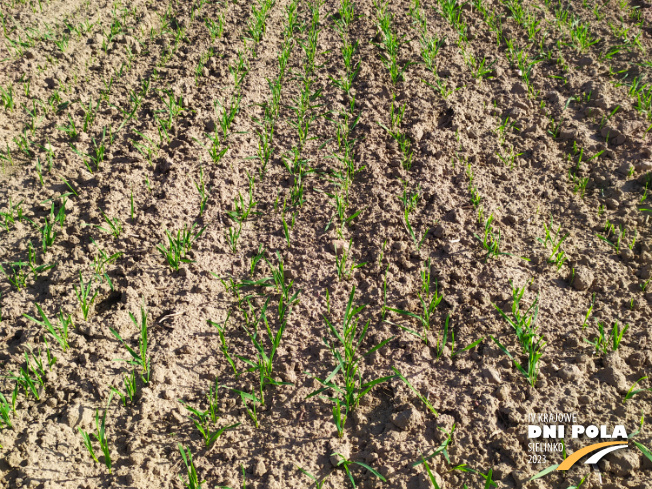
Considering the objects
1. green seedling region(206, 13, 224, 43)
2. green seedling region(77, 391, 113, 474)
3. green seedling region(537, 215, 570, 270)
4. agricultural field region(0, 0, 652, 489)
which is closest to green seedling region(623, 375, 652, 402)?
agricultural field region(0, 0, 652, 489)

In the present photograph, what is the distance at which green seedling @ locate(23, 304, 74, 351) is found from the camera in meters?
2.34

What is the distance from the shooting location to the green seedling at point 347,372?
2184 millimetres

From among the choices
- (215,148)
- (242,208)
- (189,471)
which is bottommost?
(189,471)

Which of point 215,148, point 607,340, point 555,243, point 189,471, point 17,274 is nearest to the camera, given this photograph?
point 189,471

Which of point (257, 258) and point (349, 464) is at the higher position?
point (257, 258)

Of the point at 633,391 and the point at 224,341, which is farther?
the point at 224,341

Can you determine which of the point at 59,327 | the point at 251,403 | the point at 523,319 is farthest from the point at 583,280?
the point at 59,327

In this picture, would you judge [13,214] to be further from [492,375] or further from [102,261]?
[492,375]

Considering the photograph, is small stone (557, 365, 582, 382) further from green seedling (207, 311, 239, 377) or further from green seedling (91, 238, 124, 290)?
green seedling (91, 238, 124, 290)

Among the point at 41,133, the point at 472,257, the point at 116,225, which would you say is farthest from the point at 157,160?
the point at 472,257

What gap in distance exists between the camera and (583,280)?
2.59 m

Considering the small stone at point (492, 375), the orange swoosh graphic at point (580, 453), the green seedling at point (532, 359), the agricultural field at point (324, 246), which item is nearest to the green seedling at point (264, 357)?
the agricultural field at point (324, 246)

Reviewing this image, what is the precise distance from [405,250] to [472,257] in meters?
0.38

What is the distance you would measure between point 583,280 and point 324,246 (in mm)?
1436
